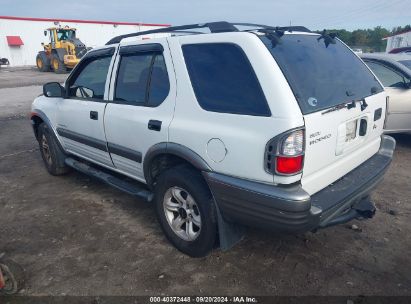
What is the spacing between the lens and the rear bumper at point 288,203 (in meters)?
2.34

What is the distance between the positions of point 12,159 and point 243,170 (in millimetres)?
5357

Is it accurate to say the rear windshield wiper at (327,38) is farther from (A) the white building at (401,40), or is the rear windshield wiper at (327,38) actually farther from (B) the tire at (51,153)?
(A) the white building at (401,40)

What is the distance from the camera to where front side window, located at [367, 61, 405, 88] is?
225 inches

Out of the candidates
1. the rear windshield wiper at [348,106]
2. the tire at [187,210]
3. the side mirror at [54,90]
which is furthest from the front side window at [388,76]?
the side mirror at [54,90]

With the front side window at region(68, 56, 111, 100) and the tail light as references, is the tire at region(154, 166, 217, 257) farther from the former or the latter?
the front side window at region(68, 56, 111, 100)

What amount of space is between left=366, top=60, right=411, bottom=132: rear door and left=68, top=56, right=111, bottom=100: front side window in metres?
4.43

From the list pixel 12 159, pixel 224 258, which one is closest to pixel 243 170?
pixel 224 258

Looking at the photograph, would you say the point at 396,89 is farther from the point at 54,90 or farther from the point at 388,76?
the point at 54,90

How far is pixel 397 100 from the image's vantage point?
5.63m

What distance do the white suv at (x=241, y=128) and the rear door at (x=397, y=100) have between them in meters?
2.50

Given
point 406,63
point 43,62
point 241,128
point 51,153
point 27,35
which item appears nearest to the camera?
point 241,128

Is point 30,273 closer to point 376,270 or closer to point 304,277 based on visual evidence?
point 304,277

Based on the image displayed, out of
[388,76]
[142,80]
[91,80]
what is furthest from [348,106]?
[388,76]

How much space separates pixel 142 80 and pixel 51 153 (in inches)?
97.3
